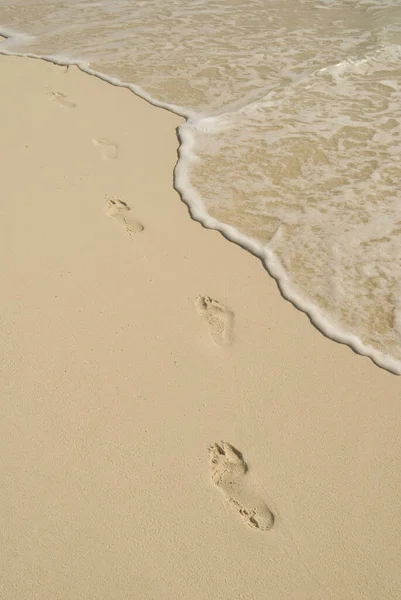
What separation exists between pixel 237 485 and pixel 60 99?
3.53 m

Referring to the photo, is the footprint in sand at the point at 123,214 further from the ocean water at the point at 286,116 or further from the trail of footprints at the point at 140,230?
the ocean water at the point at 286,116

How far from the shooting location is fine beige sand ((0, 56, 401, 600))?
1713mm

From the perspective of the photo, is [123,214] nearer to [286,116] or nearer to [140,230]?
[140,230]

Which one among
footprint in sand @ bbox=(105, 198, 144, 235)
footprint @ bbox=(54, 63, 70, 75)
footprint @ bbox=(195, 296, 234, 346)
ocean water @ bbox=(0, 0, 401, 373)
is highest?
ocean water @ bbox=(0, 0, 401, 373)

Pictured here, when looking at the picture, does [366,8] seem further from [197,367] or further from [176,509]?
[176,509]

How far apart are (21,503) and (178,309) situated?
1.05m

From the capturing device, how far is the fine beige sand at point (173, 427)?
171 centimetres

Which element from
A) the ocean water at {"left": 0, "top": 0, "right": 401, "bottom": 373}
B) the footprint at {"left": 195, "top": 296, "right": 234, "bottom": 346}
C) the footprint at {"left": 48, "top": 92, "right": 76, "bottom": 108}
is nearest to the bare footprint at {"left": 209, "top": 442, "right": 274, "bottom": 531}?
the footprint at {"left": 195, "top": 296, "right": 234, "bottom": 346}

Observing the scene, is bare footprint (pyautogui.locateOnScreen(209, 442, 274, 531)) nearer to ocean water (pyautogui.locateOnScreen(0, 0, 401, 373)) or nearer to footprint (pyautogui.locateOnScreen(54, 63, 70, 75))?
ocean water (pyautogui.locateOnScreen(0, 0, 401, 373))

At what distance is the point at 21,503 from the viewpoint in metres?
1.84

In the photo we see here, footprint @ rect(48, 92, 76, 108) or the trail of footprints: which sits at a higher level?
the trail of footprints

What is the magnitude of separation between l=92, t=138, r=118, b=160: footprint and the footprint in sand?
21.4 inches

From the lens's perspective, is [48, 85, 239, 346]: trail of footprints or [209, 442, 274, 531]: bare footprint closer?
[209, 442, 274, 531]: bare footprint

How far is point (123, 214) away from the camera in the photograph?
124 inches
